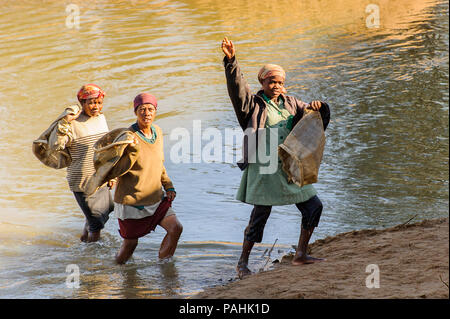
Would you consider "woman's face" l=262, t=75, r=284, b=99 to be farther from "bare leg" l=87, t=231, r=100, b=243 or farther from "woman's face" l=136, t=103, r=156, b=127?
"bare leg" l=87, t=231, r=100, b=243

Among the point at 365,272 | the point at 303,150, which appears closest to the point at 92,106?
the point at 303,150

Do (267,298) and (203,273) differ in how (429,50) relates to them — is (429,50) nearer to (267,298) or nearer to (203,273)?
(203,273)

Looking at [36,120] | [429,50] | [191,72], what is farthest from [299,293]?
[429,50]

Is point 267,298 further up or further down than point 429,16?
further down

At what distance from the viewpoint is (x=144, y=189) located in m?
5.80

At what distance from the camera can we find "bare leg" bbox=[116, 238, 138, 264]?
19.7ft

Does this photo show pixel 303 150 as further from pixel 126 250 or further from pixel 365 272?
pixel 126 250

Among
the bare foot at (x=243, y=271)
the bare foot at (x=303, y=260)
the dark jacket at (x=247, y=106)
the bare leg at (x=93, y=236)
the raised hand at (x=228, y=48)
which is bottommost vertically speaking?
the bare foot at (x=243, y=271)

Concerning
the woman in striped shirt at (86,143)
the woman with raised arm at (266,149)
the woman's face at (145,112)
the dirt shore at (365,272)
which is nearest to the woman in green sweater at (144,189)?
the woman's face at (145,112)

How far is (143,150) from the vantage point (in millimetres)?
5734

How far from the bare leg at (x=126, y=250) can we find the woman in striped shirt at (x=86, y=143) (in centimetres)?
53

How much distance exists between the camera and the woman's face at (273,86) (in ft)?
17.8

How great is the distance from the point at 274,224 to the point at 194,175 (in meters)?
1.91

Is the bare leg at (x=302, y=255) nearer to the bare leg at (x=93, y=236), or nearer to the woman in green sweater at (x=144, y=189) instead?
the woman in green sweater at (x=144, y=189)
